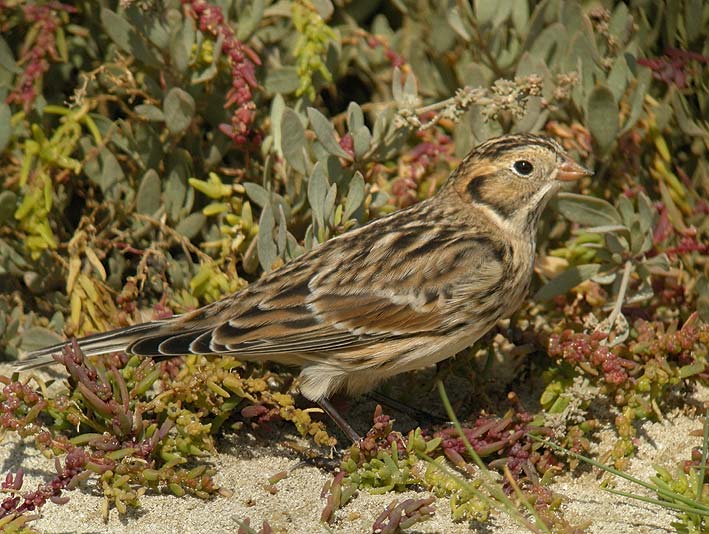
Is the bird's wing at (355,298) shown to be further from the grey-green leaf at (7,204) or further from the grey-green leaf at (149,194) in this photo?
the grey-green leaf at (7,204)

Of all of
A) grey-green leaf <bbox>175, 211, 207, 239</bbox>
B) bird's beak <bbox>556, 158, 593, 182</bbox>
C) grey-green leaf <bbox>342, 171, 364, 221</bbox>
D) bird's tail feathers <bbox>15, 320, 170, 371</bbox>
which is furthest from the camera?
grey-green leaf <bbox>175, 211, 207, 239</bbox>

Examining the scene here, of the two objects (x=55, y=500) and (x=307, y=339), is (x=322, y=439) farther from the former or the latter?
(x=55, y=500)

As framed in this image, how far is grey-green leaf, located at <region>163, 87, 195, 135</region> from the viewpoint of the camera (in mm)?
5297

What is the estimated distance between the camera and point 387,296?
482cm

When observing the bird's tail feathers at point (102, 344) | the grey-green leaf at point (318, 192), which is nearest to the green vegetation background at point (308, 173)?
the grey-green leaf at point (318, 192)

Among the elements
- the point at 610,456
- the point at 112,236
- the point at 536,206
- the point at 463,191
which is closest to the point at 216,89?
the point at 112,236

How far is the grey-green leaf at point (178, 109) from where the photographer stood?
5.30 m

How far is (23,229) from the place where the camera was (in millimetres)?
5453

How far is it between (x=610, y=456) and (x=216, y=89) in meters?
2.77

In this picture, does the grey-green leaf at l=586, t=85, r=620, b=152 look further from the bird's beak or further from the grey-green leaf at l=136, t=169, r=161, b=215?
the grey-green leaf at l=136, t=169, r=161, b=215

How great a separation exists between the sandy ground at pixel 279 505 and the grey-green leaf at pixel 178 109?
1.61 metres

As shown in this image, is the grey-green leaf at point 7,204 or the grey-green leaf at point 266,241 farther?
the grey-green leaf at point 7,204

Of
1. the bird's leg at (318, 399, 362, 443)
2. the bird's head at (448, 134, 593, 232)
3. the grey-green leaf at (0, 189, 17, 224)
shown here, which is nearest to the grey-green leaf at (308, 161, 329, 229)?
the bird's head at (448, 134, 593, 232)

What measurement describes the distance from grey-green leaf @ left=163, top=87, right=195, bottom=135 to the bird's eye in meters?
1.61
